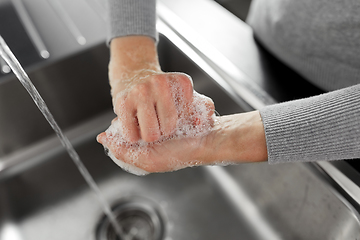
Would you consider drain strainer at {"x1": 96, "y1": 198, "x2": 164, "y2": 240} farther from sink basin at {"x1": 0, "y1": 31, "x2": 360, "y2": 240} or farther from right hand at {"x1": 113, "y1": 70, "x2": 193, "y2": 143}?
right hand at {"x1": 113, "y1": 70, "x2": 193, "y2": 143}

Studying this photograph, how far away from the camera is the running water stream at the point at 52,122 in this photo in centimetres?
59

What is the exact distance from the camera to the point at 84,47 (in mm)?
725

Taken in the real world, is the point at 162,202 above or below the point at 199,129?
below

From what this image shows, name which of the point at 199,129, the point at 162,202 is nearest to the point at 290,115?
the point at 199,129

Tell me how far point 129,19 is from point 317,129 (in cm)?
41

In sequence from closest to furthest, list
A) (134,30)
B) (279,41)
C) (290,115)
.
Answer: (290,115) → (134,30) → (279,41)

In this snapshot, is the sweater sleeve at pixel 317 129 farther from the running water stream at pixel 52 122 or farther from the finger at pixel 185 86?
the running water stream at pixel 52 122

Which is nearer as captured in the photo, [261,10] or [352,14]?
[352,14]

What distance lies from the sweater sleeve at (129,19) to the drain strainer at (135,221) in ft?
1.43

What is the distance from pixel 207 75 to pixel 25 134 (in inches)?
19.8

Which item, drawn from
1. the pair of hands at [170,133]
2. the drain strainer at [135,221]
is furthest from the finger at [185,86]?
the drain strainer at [135,221]

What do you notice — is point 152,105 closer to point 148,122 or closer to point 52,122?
point 148,122

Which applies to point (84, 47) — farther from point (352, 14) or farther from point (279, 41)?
point (352, 14)

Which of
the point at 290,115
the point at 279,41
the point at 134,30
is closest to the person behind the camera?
the point at 290,115
